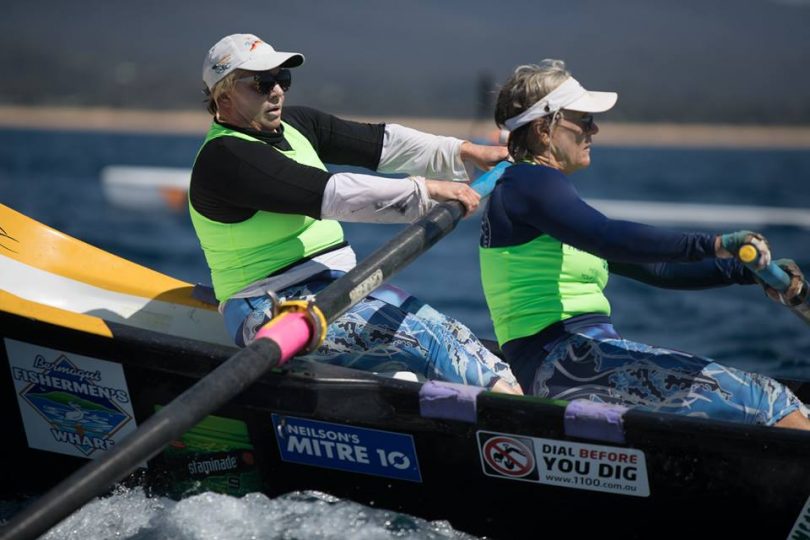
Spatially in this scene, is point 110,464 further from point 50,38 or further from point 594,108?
point 50,38

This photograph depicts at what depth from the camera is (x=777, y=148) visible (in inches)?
2640

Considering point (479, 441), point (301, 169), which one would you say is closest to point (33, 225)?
point (301, 169)

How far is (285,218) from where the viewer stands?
3.89m

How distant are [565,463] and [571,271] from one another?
0.65 meters

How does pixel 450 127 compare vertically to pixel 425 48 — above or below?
below

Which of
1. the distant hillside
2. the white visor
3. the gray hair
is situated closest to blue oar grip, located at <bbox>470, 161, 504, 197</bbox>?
the gray hair

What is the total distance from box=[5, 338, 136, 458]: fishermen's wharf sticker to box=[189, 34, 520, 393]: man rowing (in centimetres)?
48

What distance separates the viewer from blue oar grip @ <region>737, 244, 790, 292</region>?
3307 mm

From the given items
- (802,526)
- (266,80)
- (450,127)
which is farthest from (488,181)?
(450,127)

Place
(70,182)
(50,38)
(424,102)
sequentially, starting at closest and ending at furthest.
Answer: (70,182) < (424,102) < (50,38)

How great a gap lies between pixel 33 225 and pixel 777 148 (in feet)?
→ 220

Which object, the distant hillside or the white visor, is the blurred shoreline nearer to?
the distant hillside

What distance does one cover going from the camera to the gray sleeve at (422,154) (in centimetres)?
457

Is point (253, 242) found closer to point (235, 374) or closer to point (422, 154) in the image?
point (235, 374)
